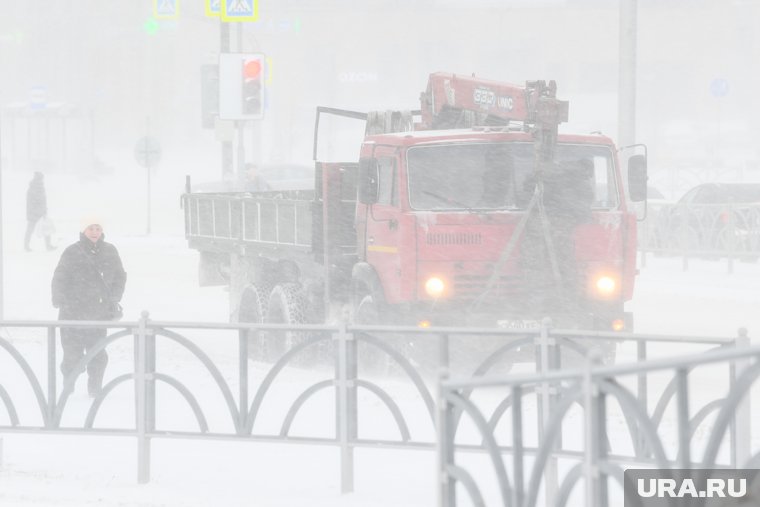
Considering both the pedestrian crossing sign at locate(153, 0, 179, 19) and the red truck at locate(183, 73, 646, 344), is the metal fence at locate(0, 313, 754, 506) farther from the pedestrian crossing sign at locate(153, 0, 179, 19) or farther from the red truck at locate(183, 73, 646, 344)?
the pedestrian crossing sign at locate(153, 0, 179, 19)

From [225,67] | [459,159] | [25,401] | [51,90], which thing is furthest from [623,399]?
[51,90]

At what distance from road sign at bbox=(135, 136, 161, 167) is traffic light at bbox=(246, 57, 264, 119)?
1459 cm

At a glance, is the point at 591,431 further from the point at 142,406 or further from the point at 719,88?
the point at 719,88

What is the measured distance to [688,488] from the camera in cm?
426

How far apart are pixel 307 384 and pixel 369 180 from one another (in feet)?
11.4

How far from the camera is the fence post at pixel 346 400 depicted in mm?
8234

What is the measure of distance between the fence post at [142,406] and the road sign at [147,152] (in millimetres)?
25952

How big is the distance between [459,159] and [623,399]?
7681mm

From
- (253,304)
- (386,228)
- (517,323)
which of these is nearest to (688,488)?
(517,323)

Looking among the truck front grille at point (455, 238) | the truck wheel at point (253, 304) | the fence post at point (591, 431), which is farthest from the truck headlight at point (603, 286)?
the fence post at point (591, 431)

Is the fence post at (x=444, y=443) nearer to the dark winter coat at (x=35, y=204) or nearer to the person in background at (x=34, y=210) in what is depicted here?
the person in background at (x=34, y=210)

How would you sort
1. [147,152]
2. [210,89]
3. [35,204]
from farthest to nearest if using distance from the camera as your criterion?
1. [147,152]
2. [35,204]
3. [210,89]

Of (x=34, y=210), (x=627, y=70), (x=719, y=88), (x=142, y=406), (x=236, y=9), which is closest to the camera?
(x=142, y=406)

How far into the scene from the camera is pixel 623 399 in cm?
441
